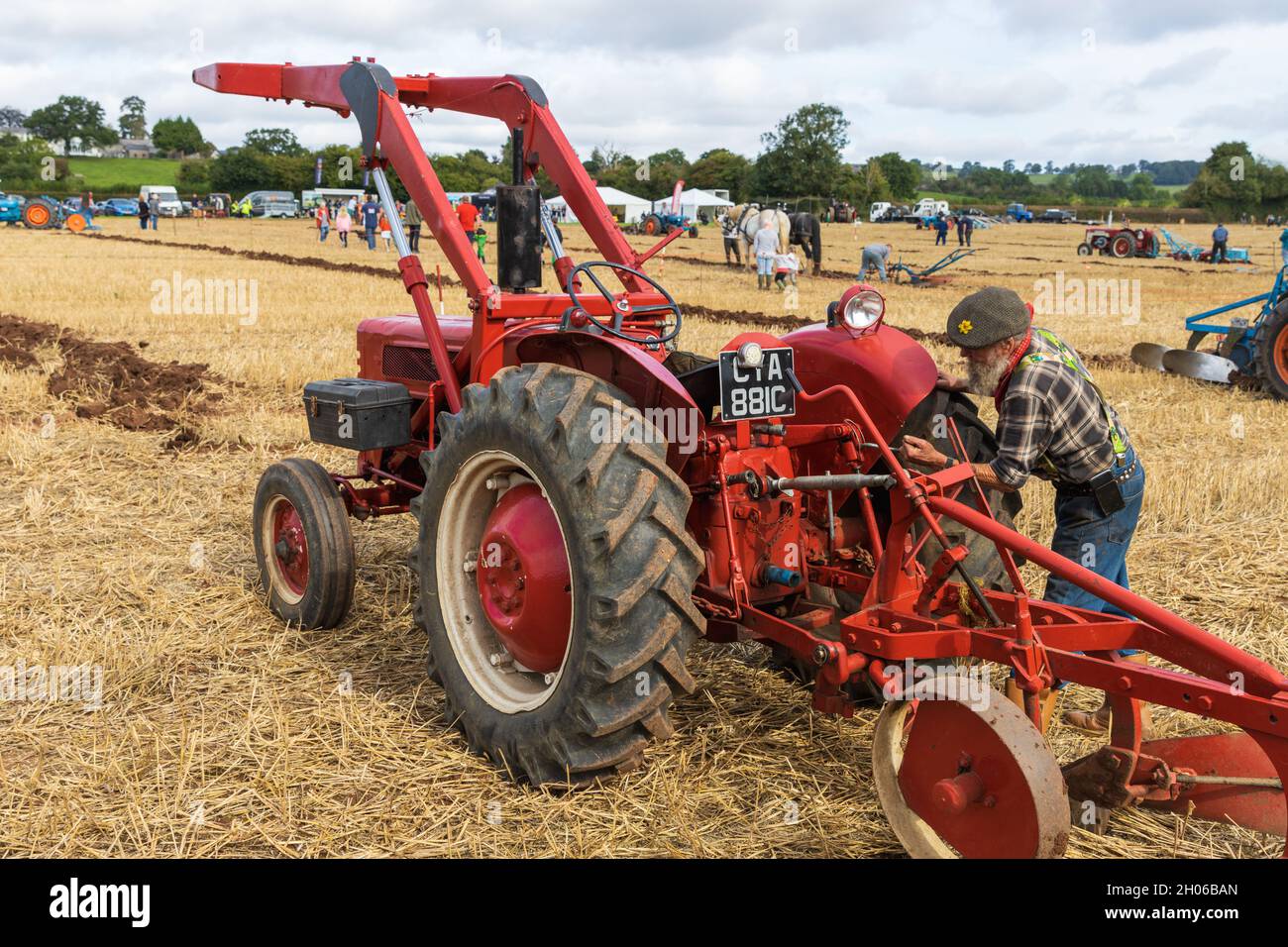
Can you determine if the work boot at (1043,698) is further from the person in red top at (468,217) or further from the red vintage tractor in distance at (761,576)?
the person in red top at (468,217)

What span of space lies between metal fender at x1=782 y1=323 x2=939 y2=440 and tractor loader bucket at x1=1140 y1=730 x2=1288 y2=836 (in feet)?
4.41

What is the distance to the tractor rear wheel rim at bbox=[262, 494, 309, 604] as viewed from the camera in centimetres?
489

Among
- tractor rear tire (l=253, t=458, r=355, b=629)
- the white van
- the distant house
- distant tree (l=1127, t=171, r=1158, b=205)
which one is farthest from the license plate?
the distant house

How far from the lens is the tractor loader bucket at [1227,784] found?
321cm

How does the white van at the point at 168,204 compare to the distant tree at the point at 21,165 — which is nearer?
the white van at the point at 168,204

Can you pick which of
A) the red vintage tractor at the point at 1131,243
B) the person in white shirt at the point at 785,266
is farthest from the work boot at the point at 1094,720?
the red vintage tractor at the point at 1131,243

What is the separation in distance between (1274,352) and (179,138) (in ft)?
378

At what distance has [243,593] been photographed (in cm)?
516

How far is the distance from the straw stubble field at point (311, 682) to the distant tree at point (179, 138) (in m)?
110

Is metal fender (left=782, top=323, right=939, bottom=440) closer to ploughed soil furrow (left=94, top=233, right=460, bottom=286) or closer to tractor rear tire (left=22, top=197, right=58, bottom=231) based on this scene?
ploughed soil furrow (left=94, top=233, right=460, bottom=286)

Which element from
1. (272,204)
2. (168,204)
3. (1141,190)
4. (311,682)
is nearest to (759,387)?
(311,682)

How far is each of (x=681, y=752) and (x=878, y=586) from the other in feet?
3.07
